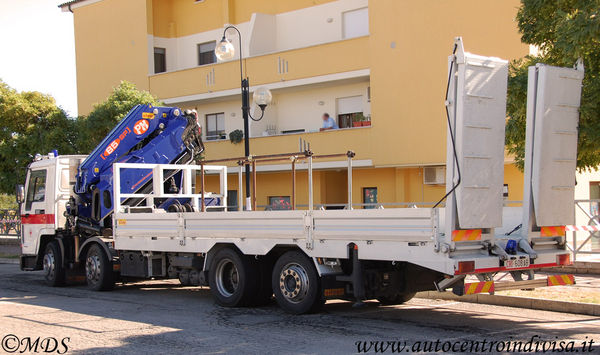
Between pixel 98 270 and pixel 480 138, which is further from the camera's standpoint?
pixel 98 270

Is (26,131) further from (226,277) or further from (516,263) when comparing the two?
(516,263)

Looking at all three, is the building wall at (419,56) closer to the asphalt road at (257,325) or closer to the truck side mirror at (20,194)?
the asphalt road at (257,325)

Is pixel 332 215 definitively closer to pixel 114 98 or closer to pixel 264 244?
pixel 264 244

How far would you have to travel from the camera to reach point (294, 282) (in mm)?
10500

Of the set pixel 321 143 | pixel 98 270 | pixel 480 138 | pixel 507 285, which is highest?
pixel 321 143

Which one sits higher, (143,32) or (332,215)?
(143,32)

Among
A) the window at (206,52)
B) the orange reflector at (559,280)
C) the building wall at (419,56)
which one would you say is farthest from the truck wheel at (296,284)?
the window at (206,52)

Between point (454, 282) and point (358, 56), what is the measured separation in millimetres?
16195

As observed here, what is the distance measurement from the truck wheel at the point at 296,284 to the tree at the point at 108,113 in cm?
1537

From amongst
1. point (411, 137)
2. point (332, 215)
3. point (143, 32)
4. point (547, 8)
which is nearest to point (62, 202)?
point (332, 215)

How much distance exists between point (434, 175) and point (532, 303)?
496 inches

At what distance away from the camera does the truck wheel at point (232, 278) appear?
1118 cm

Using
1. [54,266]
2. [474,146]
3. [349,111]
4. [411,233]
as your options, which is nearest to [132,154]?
[54,266]

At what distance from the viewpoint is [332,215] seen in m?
9.94
